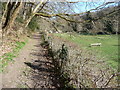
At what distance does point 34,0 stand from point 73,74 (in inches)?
429

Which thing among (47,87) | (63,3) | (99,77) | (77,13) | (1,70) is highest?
(63,3)

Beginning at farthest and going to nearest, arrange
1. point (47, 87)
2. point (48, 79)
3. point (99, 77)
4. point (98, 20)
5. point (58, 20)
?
point (58, 20) → point (98, 20) → point (48, 79) → point (47, 87) → point (99, 77)

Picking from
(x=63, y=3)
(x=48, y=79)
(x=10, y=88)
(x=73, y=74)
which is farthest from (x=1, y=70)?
(x=63, y=3)

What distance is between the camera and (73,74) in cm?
396

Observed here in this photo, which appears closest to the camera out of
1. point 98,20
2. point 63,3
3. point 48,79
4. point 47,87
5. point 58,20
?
point 47,87

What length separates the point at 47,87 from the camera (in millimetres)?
4719

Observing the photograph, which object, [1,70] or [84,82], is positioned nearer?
[84,82]

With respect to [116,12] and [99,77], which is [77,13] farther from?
[99,77]

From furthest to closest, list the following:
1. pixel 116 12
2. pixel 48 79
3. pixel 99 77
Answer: pixel 116 12 < pixel 48 79 < pixel 99 77

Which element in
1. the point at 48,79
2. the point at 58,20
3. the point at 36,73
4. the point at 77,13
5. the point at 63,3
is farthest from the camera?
the point at 58,20

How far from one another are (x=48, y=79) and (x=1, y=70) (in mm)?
1946

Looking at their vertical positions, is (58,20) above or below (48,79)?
above

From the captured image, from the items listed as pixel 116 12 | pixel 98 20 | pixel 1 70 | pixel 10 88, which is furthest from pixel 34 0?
pixel 10 88

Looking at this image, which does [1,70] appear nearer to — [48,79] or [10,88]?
[10,88]
